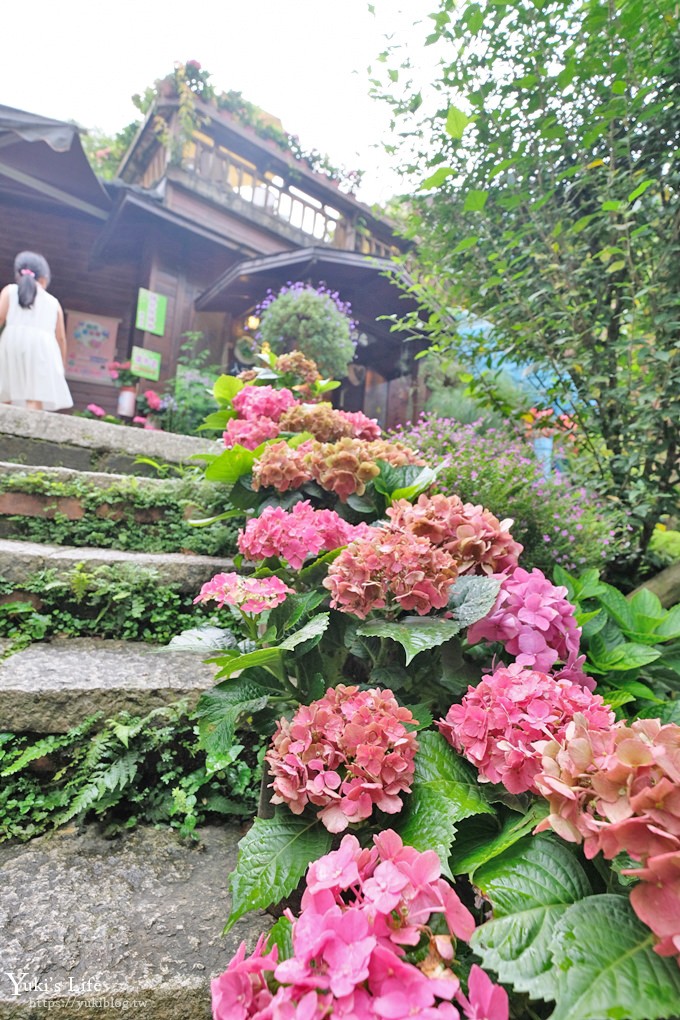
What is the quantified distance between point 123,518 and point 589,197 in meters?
2.90

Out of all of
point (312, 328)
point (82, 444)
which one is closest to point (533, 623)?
point (82, 444)

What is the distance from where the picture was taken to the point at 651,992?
51 centimetres

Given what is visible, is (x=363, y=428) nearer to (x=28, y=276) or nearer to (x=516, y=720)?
(x=516, y=720)

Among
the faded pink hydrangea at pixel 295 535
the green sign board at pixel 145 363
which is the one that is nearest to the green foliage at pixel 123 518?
the faded pink hydrangea at pixel 295 535

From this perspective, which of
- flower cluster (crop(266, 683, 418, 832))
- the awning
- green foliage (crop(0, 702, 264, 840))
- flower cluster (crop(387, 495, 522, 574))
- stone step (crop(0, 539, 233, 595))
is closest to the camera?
flower cluster (crop(266, 683, 418, 832))

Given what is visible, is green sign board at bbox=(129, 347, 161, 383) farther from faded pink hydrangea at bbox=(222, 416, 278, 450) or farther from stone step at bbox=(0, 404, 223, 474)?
faded pink hydrangea at bbox=(222, 416, 278, 450)

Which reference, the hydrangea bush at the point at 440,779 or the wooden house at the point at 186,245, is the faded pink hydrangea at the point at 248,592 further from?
the wooden house at the point at 186,245

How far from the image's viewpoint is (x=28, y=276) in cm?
548

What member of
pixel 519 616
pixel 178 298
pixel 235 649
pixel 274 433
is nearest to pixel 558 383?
pixel 274 433

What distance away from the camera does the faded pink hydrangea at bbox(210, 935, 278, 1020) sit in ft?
2.04

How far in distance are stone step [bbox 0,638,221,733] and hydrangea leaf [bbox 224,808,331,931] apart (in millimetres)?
576

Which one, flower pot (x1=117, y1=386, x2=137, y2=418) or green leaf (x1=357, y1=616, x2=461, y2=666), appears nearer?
green leaf (x1=357, y1=616, x2=461, y2=666)

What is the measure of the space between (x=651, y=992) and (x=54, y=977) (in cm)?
99

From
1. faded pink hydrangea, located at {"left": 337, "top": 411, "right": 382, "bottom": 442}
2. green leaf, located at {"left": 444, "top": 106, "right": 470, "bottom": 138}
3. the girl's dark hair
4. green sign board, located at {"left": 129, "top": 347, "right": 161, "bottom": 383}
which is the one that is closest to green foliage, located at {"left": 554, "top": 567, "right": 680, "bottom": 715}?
faded pink hydrangea, located at {"left": 337, "top": 411, "right": 382, "bottom": 442}
